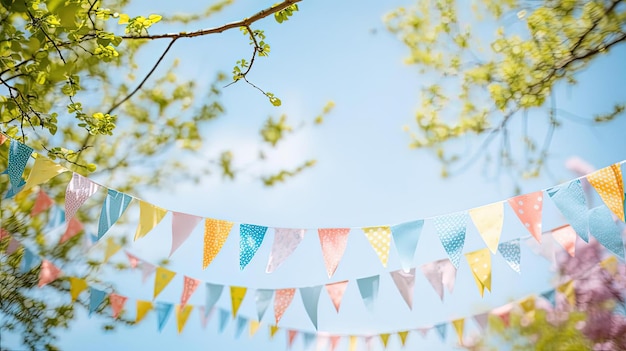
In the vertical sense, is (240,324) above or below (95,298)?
below

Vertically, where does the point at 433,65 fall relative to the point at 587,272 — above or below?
above

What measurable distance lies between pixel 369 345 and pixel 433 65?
2176mm

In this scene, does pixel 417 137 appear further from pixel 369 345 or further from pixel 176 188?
pixel 176 188

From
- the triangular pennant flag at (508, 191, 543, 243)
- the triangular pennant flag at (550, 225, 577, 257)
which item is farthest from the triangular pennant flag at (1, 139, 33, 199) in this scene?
the triangular pennant flag at (550, 225, 577, 257)

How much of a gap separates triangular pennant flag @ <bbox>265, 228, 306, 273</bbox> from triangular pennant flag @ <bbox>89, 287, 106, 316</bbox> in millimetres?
1399

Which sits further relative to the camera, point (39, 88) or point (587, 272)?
point (587, 272)

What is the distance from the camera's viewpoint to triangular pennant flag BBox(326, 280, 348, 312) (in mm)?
2619

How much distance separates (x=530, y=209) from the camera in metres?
1.89

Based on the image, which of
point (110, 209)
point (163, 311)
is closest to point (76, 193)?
point (110, 209)

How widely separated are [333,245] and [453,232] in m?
0.50

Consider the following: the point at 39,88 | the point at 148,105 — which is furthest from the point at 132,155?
the point at 39,88

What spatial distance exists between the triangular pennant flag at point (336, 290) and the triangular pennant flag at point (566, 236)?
1.07 meters

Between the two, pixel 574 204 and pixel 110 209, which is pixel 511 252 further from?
pixel 110 209

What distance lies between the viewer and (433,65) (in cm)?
387
